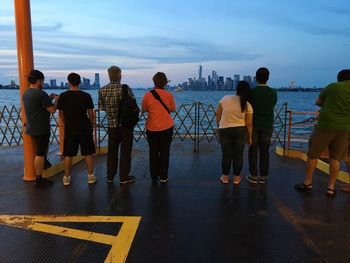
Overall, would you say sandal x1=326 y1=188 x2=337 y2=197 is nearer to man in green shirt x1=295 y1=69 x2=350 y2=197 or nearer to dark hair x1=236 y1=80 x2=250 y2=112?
man in green shirt x1=295 y1=69 x2=350 y2=197

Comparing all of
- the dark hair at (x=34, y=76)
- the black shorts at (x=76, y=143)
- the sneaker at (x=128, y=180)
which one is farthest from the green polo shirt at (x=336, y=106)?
the dark hair at (x=34, y=76)

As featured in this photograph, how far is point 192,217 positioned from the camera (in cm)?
360

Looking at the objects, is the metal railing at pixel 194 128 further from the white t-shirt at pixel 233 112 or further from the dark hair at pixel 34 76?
the dark hair at pixel 34 76

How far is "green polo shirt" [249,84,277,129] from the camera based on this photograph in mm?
4527

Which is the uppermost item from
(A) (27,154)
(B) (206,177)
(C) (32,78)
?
(C) (32,78)

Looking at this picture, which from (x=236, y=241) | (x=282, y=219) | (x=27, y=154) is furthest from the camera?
(x=27, y=154)

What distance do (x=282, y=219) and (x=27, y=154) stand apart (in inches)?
143

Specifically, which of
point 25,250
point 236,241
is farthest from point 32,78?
point 236,241

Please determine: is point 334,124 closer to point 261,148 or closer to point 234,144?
point 261,148

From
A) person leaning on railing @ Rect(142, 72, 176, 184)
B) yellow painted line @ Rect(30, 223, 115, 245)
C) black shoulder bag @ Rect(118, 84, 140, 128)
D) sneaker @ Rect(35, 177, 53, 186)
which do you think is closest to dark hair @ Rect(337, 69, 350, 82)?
person leaning on railing @ Rect(142, 72, 176, 184)

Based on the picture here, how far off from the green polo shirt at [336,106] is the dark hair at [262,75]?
0.74 metres

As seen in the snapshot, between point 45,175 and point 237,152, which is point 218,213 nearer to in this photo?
point 237,152

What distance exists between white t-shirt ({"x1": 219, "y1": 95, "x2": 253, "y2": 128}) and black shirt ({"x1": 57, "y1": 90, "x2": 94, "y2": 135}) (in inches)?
71.2

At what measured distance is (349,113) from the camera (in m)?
4.06
